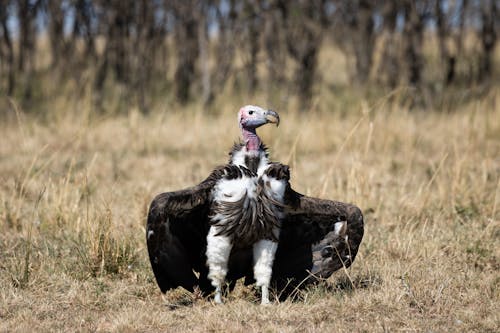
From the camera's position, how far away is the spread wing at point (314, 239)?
4.12 meters

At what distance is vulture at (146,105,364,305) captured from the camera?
389 centimetres

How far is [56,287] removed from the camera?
174 inches

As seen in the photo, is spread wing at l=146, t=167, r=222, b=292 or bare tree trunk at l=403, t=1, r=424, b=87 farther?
bare tree trunk at l=403, t=1, r=424, b=87

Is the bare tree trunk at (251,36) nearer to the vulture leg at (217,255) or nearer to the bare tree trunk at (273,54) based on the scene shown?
the bare tree trunk at (273,54)

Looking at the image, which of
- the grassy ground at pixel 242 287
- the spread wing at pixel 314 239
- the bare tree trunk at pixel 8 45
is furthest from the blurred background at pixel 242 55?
the spread wing at pixel 314 239

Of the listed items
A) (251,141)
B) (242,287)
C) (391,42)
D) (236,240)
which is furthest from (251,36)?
(236,240)

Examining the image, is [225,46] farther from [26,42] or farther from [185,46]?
[26,42]

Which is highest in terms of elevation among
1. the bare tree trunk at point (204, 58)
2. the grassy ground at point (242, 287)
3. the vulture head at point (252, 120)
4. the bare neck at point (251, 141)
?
the bare tree trunk at point (204, 58)

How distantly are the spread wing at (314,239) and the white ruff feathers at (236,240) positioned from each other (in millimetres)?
137

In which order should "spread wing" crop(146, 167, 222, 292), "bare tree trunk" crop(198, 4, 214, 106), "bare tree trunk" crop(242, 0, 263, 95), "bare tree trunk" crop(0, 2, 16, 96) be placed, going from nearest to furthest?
"spread wing" crop(146, 167, 222, 292) < "bare tree trunk" crop(0, 2, 16, 96) < "bare tree trunk" crop(242, 0, 263, 95) < "bare tree trunk" crop(198, 4, 214, 106)

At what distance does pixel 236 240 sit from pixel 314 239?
57cm

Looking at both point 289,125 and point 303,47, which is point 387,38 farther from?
point 289,125

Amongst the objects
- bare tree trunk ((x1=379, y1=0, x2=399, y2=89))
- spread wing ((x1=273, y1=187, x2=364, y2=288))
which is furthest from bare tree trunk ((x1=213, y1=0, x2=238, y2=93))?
spread wing ((x1=273, y1=187, x2=364, y2=288))

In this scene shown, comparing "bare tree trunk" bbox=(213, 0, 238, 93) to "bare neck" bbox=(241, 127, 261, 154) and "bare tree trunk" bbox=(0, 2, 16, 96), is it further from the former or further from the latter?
"bare neck" bbox=(241, 127, 261, 154)
